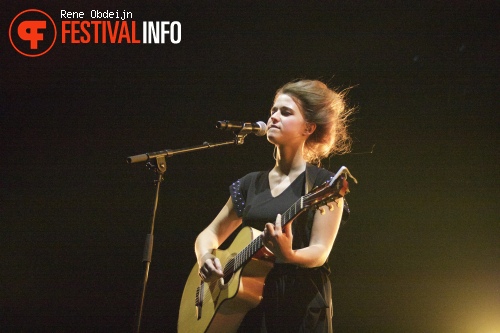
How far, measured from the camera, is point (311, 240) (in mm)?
2088

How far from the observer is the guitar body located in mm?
2115

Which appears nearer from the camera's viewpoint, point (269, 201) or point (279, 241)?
point (279, 241)

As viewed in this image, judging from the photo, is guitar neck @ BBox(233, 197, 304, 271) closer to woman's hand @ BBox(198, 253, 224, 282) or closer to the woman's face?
woman's hand @ BBox(198, 253, 224, 282)

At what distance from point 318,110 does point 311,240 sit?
66cm

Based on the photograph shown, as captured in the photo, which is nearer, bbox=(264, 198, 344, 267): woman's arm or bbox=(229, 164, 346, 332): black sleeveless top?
bbox=(264, 198, 344, 267): woman's arm

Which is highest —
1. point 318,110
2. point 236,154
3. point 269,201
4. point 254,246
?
point 318,110

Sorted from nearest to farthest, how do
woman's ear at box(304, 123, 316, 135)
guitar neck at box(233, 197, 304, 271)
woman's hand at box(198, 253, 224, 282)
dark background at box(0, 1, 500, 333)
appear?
1. guitar neck at box(233, 197, 304, 271)
2. woman's hand at box(198, 253, 224, 282)
3. woman's ear at box(304, 123, 316, 135)
4. dark background at box(0, 1, 500, 333)

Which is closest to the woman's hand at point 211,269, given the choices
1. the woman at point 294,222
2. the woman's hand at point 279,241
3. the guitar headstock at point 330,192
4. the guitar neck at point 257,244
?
the woman at point 294,222

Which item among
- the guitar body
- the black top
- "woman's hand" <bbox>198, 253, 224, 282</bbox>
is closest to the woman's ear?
the black top

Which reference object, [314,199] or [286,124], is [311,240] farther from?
[286,124]

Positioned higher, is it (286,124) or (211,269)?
(286,124)

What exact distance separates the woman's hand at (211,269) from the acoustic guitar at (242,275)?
30 millimetres

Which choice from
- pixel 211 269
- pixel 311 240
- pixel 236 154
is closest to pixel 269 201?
pixel 311 240

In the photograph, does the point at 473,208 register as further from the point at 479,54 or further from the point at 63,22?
the point at 63,22
